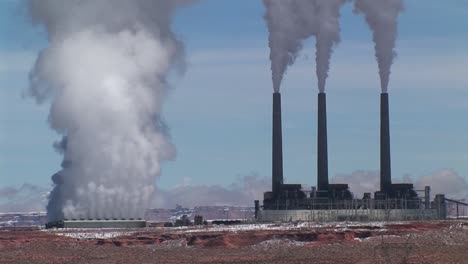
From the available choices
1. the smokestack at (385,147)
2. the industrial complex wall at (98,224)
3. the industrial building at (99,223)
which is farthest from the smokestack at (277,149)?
the industrial complex wall at (98,224)

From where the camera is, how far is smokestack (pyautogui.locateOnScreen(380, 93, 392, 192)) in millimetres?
176750

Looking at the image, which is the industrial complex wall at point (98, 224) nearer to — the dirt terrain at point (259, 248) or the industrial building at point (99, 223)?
the industrial building at point (99, 223)

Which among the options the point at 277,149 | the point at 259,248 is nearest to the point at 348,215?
the point at 277,149

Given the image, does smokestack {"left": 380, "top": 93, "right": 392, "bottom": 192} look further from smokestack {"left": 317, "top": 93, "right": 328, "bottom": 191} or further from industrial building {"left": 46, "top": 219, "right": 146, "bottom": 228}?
industrial building {"left": 46, "top": 219, "right": 146, "bottom": 228}

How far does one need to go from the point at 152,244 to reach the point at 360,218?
232ft

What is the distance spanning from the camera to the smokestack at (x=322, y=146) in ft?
584

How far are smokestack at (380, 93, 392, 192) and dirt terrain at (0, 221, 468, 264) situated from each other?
58.0 meters

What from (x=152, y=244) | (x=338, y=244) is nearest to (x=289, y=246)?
(x=338, y=244)

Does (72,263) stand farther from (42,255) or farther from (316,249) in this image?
(316,249)

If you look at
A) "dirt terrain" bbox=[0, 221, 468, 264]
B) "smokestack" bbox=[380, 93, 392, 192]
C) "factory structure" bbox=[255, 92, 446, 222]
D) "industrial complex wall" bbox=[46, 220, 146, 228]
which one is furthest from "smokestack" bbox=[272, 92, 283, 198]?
"dirt terrain" bbox=[0, 221, 468, 264]

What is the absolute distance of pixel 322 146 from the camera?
180250 mm

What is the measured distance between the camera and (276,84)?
173375 millimetres

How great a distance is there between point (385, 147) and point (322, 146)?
9.49 metres

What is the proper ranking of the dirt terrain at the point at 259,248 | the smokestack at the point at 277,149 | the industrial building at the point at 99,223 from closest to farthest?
the dirt terrain at the point at 259,248, the industrial building at the point at 99,223, the smokestack at the point at 277,149
